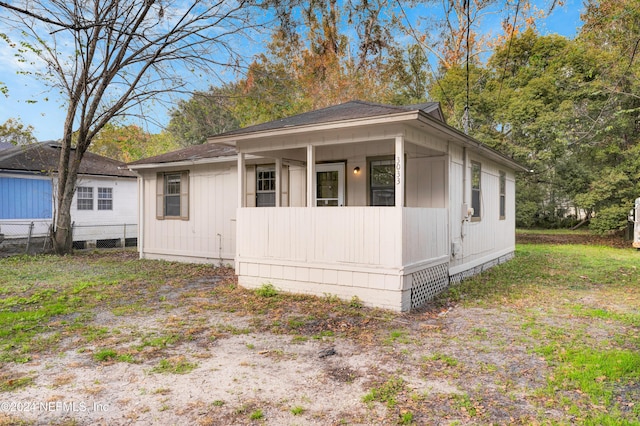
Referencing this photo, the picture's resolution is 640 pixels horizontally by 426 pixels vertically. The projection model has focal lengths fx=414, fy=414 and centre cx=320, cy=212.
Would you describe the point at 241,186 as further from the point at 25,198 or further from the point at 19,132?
the point at 19,132

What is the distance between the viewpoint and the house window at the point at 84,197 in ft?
49.7

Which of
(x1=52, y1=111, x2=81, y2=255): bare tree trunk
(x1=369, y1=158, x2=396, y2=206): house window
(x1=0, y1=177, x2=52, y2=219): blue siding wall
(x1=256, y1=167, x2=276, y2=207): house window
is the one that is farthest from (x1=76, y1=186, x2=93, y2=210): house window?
(x1=369, y1=158, x2=396, y2=206): house window

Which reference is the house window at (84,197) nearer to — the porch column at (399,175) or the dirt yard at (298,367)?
the dirt yard at (298,367)

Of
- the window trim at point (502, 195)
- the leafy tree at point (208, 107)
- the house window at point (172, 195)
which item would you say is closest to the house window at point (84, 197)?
the leafy tree at point (208, 107)

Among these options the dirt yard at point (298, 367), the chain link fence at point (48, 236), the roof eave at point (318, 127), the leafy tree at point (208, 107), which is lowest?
the dirt yard at point (298, 367)

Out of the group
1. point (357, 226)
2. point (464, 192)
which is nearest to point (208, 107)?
point (464, 192)

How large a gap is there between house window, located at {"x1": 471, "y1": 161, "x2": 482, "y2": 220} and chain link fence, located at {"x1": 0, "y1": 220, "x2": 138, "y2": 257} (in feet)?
39.6

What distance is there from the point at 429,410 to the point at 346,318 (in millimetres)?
2514

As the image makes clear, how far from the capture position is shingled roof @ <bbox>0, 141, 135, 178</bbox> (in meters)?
13.9

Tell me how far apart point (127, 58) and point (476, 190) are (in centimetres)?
1059

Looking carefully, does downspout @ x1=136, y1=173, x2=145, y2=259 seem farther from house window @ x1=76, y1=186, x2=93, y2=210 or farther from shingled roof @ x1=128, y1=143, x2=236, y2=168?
house window @ x1=76, y1=186, x2=93, y2=210

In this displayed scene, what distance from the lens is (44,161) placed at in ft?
49.4

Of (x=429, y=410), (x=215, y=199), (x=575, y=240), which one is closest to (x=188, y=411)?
(x=429, y=410)

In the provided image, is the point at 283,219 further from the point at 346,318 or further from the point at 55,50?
the point at 55,50
